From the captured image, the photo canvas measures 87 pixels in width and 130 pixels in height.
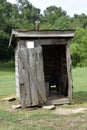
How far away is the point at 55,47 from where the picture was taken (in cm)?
1523

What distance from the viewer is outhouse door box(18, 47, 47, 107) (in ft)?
37.2

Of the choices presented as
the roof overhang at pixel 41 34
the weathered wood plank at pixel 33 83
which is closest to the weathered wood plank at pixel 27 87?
the weathered wood plank at pixel 33 83

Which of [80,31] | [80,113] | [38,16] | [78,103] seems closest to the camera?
[80,113]

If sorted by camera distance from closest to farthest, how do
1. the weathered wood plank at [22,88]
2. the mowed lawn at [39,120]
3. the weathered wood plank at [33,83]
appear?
the mowed lawn at [39,120] < the weathered wood plank at [22,88] < the weathered wood plank at [33,83]

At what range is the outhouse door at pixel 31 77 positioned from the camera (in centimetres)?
1134

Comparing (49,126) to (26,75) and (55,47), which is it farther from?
(55,47)

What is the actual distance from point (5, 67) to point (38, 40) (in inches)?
1682

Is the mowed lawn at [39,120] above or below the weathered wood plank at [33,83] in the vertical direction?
below

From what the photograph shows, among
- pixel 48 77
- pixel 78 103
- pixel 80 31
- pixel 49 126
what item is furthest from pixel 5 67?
pixel 49 126

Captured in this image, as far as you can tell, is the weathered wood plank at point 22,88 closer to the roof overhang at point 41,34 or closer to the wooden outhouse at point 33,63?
the wooden outhouse at point 33,63

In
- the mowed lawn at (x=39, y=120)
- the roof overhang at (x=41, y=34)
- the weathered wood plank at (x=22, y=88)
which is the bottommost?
the mowed lawn at (x=39, y=120)

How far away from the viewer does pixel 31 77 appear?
37.6 feet

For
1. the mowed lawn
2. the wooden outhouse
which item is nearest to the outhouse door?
the wooden outhouse

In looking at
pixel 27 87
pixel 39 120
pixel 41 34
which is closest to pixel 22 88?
pixel 27 87
